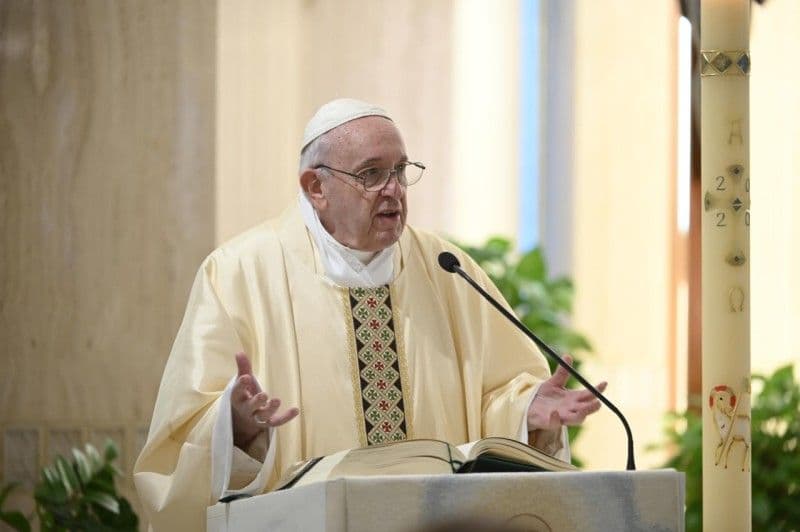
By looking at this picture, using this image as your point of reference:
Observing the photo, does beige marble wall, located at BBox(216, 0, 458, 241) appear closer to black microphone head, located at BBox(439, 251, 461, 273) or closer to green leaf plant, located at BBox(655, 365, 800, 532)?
green leaf plant, located at BBox(655, 365, 800, 532)

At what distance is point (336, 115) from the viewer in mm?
3895

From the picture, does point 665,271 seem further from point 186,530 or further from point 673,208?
point 186,530

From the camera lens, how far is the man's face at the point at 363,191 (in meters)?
3.81

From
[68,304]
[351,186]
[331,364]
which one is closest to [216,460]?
[331,364]

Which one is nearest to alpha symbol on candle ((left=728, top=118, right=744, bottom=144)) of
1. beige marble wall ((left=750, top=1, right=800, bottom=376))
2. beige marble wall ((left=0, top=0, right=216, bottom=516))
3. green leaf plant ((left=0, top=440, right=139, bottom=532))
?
green leaf plant ((left=0, top=440, right=139, bottom=532))

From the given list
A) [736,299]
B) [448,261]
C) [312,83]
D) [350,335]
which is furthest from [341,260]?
[312,83]

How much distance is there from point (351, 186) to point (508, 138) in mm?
4239

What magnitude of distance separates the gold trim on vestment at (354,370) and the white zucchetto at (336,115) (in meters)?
0.45

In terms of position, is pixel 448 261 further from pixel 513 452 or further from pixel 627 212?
pixel 627 212

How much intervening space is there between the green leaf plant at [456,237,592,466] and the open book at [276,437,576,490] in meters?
3.05

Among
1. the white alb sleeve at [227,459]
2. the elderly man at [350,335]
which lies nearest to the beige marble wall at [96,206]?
the elderly man at [350,335]

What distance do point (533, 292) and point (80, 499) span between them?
221 centimetres

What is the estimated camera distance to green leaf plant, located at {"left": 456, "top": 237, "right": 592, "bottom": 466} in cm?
597

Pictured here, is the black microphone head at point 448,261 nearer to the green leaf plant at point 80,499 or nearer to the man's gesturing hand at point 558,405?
the man's gesturing hand at point 558,405
